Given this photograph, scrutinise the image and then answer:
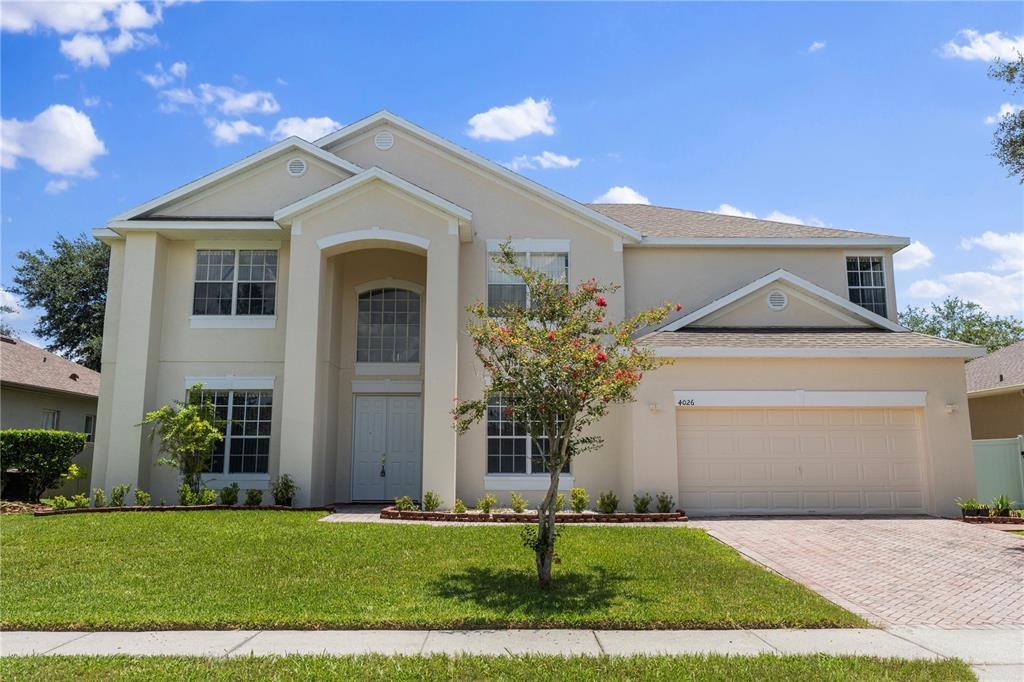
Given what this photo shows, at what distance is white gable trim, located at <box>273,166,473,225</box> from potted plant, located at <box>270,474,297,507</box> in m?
5.79

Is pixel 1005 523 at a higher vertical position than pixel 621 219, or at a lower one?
lower

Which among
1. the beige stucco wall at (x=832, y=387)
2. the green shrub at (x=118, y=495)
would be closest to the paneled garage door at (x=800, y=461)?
the beige stucco wall at (x=832, y=387)

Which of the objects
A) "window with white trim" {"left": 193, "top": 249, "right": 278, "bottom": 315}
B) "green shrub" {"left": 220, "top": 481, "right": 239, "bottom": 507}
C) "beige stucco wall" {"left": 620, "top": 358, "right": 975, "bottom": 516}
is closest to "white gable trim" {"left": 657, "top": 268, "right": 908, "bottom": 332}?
"beige stucco wall" {"left": 620, "top": 358, "right": 975, "bottom": 516}

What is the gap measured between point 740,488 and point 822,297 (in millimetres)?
5338

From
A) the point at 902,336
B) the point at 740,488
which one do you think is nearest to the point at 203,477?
the point at 740,488

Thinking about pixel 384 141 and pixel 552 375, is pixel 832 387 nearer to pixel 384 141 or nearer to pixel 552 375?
pixel 552 375

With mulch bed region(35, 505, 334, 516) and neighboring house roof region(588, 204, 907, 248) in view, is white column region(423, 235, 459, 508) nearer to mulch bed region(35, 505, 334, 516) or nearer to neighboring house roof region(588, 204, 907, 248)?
mulch bed region(35, 505, 334, 516)

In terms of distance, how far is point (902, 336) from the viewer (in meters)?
15.9

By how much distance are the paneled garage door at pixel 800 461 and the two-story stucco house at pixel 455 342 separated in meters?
0.04

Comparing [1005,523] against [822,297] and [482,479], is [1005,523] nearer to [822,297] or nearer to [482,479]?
[822,297]

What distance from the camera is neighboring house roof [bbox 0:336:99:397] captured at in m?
19.8

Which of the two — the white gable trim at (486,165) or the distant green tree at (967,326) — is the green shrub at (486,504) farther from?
the distant green tree at (967,326)

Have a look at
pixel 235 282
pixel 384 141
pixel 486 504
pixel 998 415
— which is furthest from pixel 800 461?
pixel 235 282

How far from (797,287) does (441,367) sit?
8.83 meters
